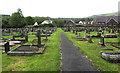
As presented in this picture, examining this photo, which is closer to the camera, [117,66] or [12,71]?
[12,71]

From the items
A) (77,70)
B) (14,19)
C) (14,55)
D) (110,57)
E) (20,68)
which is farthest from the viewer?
(14,19)

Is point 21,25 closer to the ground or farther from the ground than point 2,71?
farther from the ground

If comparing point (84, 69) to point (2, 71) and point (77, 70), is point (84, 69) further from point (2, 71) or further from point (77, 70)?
point (2, 71)

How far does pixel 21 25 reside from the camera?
6081 centimetres

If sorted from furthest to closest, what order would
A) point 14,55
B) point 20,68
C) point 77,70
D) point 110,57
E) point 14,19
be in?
point 14,19 → point 14,55 → point 110,57 → point 20,68 → point 77,70

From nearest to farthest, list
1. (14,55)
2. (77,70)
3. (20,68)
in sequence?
(77,70)
(20,68)
(14,55)

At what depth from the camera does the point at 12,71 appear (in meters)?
8.98

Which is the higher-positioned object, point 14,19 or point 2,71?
point 14,19

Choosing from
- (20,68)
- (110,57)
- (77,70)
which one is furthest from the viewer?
(110,57)

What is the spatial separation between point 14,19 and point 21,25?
4253mm

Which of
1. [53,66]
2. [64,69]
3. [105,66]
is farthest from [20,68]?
[105,66]

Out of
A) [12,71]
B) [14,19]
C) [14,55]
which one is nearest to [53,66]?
[12,71]

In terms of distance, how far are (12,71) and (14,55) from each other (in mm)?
4683

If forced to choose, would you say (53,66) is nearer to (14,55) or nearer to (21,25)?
(14,55)
